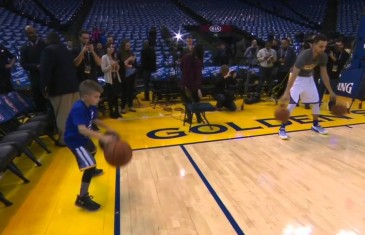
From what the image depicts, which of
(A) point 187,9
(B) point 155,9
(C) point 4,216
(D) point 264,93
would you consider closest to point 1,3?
(B) point 155,9

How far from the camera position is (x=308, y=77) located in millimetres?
5195

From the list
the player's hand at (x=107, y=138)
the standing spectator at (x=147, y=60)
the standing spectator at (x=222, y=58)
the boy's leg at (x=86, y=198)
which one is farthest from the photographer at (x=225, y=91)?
the player's hand at (x=107, y=138)

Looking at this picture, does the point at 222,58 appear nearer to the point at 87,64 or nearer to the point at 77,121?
the point at 87,64

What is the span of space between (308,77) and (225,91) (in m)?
2.54

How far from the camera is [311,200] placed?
3.29m

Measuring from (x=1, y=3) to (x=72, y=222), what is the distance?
17164 millimetres

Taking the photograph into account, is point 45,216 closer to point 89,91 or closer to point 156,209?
point 156,209

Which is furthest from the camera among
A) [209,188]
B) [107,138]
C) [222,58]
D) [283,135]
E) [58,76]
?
[222,58]

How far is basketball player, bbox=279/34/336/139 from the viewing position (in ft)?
16.0

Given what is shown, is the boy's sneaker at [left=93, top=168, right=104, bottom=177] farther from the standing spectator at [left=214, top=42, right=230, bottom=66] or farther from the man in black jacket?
the standing spectator at [left=214, top=42, right=230, bottom=66]

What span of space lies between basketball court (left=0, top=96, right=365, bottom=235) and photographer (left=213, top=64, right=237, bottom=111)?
168 cm

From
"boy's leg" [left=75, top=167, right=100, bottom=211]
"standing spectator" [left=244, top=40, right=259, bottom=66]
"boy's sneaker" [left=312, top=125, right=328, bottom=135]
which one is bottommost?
"boy's leg" [left=75, top=167, right=100, bottom=211]

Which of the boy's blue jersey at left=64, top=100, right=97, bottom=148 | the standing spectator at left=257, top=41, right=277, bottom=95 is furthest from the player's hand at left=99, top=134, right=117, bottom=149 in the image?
the standing spectator at left=257, top=41, right=277, bottom=95

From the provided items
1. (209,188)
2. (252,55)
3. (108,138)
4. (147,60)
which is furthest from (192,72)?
(252,55)
